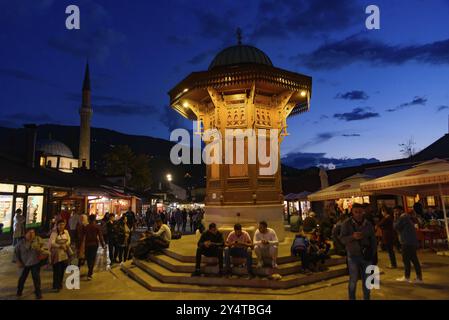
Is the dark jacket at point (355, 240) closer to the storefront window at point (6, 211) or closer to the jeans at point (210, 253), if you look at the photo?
the jeans at point (210, 253)

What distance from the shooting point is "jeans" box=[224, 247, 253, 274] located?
6.98m

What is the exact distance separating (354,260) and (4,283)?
29.6 ft

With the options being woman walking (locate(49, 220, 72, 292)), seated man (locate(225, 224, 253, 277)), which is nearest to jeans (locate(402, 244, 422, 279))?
seated man (locate(225, 224, 253, 277))

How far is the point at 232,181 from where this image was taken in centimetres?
1087

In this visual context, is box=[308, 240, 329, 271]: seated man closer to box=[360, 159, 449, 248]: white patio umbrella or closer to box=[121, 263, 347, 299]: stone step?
box=[121, 263, 347, 299]: stone step

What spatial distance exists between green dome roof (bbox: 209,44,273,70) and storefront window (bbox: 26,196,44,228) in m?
15.4

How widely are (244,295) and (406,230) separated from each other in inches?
162

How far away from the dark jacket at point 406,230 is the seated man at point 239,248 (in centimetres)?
362

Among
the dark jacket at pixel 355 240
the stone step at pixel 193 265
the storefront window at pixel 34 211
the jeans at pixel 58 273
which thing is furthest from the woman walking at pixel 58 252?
the storefront window at pixel 34 211

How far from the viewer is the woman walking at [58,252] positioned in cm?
691

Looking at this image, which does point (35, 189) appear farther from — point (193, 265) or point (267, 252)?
point (267, 252)

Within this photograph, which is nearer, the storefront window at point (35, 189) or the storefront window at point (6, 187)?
the storefront window at point (6, 187)

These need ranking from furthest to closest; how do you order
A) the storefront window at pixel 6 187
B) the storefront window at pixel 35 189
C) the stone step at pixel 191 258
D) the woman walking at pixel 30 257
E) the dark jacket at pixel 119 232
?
the storefront window at pixel 35 189, the storefront window at pixel 6 187, the dark jacket at pixel 119 232, the stone step at pixel 191 258, the woman walking at pixel 30 257
